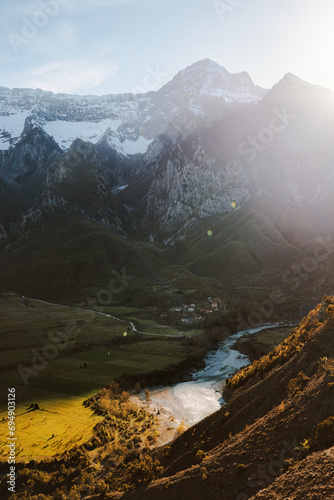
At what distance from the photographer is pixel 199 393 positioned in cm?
7838

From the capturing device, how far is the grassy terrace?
60.9 meters

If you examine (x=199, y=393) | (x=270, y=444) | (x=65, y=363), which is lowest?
(x=199, y=393)

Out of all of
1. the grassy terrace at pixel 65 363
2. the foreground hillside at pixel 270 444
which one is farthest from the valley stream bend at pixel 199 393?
the foreground hillside at pixel 270 444

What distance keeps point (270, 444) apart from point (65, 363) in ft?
290

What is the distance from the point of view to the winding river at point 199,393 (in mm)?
68875

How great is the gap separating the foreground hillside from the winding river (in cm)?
3127

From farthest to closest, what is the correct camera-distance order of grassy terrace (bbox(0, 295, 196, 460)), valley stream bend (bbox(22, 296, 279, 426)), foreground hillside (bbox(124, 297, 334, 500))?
valley stream bend (bbox(22, 296, 279, 426))
grassy terrace (bbox(0, 295, 196, 460))
foreground hillside (bbox(124, 297, 334, 500))

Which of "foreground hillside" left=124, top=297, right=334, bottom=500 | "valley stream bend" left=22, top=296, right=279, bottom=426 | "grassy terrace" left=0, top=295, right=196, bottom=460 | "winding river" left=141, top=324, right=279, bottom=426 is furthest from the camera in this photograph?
"winding river" left=141, top=324, right=279, bottom=426

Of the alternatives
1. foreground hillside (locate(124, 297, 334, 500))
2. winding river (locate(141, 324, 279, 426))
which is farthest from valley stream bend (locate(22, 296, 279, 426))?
foreground hillside (locate(124, 297, 334, 500))

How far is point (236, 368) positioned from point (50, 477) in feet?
186

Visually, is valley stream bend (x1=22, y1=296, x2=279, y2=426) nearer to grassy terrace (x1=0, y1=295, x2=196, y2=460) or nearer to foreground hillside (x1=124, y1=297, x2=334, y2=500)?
grassy terrace (x1=0, y1=295, x2=196, y2=460)

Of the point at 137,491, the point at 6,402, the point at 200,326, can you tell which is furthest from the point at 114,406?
the point at 200,326

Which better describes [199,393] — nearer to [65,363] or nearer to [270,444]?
[65,363]

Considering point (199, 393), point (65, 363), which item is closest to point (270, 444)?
point (199, 393)
